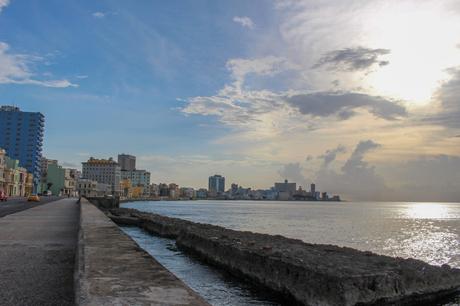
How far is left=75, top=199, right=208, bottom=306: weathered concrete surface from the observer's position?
18.3 feet

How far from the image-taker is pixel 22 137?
606 feet

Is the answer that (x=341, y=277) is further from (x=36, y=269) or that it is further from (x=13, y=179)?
(x=13, y=179)

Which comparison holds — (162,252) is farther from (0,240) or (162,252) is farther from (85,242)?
(85,242)

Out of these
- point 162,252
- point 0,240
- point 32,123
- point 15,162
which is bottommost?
point 162,252

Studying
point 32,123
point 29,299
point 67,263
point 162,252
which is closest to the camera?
point 29,299

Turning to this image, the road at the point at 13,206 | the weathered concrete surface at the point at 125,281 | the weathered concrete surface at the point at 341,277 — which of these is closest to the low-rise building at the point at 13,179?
the road at the point at 13,206

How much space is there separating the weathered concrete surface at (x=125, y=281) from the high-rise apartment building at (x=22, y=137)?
616 feet

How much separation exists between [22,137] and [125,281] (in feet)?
648

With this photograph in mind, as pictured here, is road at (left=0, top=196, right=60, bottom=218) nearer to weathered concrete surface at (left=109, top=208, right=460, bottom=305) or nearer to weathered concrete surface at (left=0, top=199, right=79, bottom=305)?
weathered concrete surface at (left=0, top=199, right=79, bottom=305)

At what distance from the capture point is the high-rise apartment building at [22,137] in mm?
183125

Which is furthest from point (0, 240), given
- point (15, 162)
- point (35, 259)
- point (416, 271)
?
point (15, 162)

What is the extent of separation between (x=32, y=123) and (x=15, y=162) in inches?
2937

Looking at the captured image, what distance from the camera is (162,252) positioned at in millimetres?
22531

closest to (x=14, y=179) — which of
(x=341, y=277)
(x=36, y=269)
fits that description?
(x=36, y=269)
